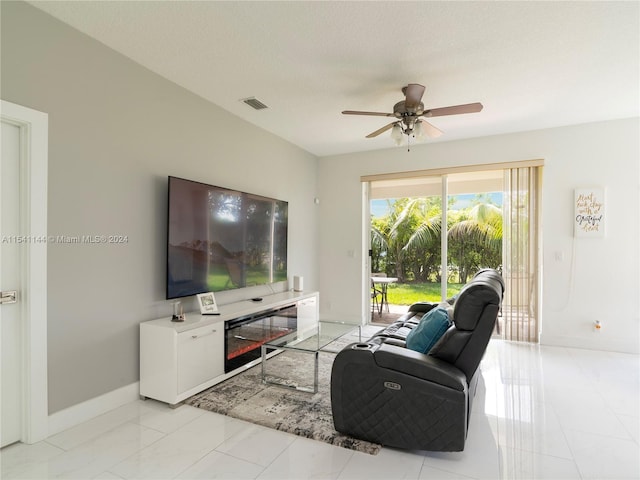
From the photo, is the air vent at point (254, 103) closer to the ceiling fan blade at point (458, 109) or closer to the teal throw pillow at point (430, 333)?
the ceiling fan blade at point (458, 109)

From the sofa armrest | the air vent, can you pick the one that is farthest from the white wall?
the sofa armrest

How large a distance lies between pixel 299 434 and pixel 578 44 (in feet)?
10.8

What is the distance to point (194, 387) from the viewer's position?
2779 millimetres

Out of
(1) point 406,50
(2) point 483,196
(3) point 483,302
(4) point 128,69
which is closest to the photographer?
(3) point 483,302

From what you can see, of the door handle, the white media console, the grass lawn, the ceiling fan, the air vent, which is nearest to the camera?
the door handle

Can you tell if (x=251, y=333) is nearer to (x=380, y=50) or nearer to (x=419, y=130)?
(x=419, y=130)

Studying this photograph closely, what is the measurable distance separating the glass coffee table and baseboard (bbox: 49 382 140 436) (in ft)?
3.41

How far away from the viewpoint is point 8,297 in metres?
2.11

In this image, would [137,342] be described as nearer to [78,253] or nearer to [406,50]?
[78,253]

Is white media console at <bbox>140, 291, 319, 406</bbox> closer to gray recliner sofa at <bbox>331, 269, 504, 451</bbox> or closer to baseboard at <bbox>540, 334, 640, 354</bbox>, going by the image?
gray recliner sofa at <bbox>331, 269, 504, 451</bbox>

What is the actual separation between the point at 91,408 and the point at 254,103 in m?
2.94

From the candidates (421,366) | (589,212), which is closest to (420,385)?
(421,366)

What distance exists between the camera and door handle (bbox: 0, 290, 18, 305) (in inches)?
82.1

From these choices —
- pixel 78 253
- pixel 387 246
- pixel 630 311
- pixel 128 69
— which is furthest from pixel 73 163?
pixel 630 311
